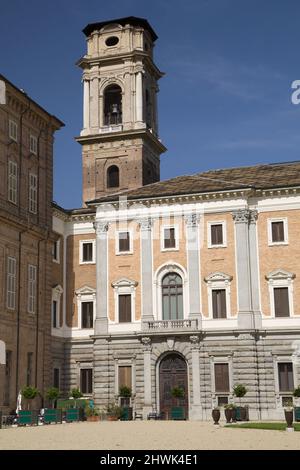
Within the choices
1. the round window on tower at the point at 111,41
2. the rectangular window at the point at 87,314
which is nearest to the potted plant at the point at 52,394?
the rectangular window at the point at 87,314

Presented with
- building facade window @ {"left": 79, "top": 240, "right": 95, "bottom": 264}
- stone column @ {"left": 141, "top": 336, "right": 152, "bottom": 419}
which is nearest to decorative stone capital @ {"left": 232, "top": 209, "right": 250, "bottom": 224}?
stone column @ {"left": 141, "top": 336, "right": 152, "bottom": 419}

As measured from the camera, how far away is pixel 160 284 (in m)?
46.9

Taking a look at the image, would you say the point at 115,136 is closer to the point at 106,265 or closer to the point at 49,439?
the point at 106,265

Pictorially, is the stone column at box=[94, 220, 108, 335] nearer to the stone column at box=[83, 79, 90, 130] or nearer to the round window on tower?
the stone column at box=[83, 79, 90, 130]

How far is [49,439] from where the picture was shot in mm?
24922

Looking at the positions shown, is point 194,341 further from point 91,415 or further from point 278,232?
point 278,232

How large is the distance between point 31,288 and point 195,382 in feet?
37.3

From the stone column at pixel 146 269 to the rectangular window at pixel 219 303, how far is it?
13.0 ft

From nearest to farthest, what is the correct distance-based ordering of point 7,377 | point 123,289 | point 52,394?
point 7,377
point 52,394
point 123,289

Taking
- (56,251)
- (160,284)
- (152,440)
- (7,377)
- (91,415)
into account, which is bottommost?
(152,440)

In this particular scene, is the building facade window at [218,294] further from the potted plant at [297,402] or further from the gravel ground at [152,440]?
the gravel ground at [152,440]

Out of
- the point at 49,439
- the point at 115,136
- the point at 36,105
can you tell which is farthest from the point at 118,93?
the point at 49,439

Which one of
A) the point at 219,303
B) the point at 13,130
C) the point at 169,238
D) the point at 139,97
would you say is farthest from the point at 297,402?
the point at 139,97

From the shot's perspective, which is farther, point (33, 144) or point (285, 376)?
point (33, 144)
